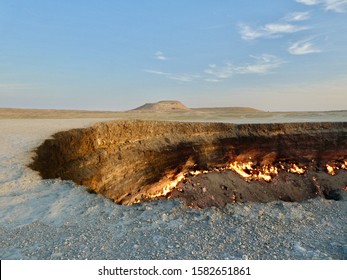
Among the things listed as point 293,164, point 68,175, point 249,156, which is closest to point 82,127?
point 68,175

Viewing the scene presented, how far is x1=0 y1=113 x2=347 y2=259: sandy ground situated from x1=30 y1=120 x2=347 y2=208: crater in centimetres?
424

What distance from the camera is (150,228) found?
194 inches

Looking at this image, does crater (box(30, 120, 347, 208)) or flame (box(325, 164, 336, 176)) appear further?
flame (box(325, 164, 336, 176))

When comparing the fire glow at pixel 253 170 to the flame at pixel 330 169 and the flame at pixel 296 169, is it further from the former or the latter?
the flame at pixel 330 169

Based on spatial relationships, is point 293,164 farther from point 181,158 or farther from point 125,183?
point 125,183

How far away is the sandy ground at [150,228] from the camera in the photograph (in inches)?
166

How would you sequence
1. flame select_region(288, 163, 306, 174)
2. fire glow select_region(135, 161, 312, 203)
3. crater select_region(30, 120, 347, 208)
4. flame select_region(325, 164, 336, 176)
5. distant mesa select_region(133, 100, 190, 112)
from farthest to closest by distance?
distant mesa select_region(133, 100, 190, 112) < flame select_region(288, 163, 306, 174) < flame select_region(325, 164, 336, 176) < fire glow select_region(135, 161, 312, 203) < crater select_region(30, 120, 347, 208)

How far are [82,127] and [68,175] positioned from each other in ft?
9.53

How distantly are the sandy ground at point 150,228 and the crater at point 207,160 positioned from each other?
4235 millimetres

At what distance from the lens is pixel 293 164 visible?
53.3ft

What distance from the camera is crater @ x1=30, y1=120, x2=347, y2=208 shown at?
1160 cm

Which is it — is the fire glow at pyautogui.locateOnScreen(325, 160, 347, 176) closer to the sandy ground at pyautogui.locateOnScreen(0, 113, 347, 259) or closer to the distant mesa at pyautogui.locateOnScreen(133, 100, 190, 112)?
the sandy ground at pyautogui.locateOnScreen(0, 113, 347, 259)

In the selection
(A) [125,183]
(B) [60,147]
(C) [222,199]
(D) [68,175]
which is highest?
(B) [60,147]

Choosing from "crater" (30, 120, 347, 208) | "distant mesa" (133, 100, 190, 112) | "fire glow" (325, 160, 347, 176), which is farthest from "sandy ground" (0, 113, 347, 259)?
"distant mesa" (133, 100, 190, 112)
